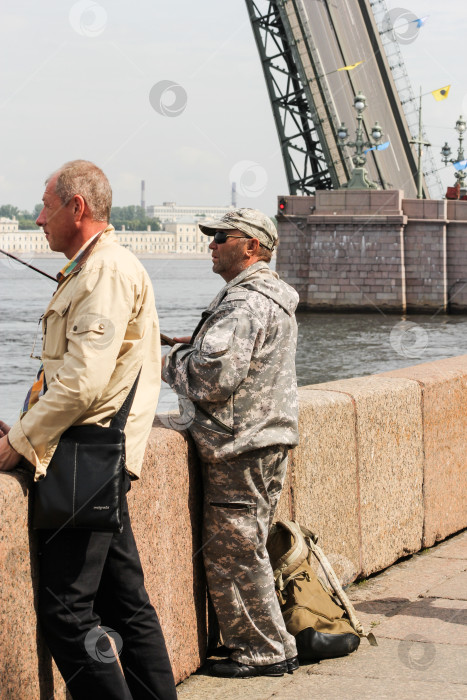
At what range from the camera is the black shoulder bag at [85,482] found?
244cm

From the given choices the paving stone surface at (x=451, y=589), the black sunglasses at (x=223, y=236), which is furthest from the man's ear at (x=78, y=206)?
the paving stone surface at (x=451, y=589)

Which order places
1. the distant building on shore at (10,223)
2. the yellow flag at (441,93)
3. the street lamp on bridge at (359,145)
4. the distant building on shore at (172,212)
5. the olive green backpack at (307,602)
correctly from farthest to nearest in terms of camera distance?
the distant building on shore at (172,212)
the distant building on shore at (10,223)
the yellow flag at (441,93)
the street lamp on bridge at (359,145)
the olive green backpack at (307,602)

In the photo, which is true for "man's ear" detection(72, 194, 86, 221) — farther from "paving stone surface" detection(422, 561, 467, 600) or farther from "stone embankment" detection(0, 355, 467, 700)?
"paving stone surface" detection(422, 561, 467, 600)

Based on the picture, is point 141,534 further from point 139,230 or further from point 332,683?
point 139,230

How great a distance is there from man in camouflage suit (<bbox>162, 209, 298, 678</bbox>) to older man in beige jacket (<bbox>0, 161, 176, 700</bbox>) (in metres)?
0.47

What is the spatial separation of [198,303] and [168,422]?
43398mm

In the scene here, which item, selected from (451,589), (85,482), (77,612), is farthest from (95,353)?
(451,589)

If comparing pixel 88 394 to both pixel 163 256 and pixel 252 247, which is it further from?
pixel 163 256

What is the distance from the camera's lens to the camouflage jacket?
308 centimetres

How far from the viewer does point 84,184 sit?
2.56m

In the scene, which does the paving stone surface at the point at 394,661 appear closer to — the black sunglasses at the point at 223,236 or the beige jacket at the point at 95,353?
the beige jacket at the point at 95,353

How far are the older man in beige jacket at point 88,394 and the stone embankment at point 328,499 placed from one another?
108mm

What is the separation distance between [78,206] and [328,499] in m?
1.91

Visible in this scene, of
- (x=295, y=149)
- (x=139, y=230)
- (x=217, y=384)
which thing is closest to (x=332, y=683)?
(x=217, y=384)
